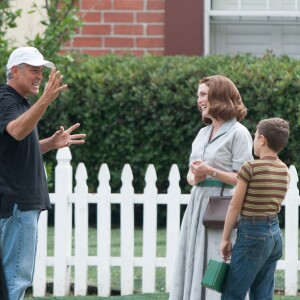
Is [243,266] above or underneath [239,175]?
underneath

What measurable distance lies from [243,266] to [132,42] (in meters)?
5.35

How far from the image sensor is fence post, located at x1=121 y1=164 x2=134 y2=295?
29.5ft

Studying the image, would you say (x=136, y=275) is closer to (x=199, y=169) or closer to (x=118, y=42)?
(x=199, y=169)

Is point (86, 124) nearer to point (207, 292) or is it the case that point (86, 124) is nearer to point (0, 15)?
point (0, 15)

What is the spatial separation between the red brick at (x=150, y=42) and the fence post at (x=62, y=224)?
114 inches

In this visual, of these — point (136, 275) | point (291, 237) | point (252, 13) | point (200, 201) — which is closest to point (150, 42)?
point (252, 13)

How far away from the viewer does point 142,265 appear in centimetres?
909

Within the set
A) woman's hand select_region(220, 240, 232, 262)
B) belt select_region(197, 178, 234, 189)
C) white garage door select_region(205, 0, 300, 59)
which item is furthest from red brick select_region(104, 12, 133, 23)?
woman's hand select_region(220, 240, 232, 262)

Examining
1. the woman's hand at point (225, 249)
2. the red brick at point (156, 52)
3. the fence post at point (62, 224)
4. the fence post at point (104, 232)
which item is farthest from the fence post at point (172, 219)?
the red brick at point (156, 52)

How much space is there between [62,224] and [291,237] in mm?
1686

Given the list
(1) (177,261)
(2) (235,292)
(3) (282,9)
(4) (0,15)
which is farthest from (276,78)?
(2) (235,292)

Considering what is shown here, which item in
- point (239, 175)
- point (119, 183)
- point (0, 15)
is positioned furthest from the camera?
point (119, 183)

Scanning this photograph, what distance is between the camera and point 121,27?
1175 centimetres

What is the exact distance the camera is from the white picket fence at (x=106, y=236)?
8922mm
